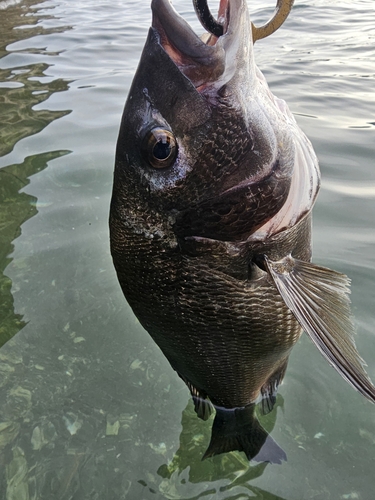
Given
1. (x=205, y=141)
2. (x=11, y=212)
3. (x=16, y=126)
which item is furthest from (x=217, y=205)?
(x=16, y=126)

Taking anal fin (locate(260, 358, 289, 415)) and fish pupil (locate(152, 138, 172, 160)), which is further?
anal fin (locate(260, 358, 289, 415))

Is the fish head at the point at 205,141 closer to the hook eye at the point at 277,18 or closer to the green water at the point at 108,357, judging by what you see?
the hook eye at the point at 277,18

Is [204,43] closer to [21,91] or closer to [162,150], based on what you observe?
[162,150]

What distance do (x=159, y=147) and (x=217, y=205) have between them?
0.92 ft

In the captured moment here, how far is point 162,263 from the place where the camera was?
180 centimetres

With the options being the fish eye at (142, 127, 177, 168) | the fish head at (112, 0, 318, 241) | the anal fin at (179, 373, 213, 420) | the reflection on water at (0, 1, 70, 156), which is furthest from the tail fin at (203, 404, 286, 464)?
the reflection on water at (0, 1, 70, 156)

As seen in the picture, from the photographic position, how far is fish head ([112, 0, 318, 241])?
1.62 metres

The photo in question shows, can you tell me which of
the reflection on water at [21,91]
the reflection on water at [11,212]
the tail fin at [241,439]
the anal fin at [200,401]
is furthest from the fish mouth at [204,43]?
the reflection on water at [21,91]

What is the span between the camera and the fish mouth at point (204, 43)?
5.07 ft

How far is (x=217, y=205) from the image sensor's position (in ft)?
5.61

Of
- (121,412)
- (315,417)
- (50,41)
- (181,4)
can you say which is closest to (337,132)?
(315,417)

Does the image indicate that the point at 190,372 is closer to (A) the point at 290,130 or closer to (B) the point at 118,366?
(B) the point at 118,366

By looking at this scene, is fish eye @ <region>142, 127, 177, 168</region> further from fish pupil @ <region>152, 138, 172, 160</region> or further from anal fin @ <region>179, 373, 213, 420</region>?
anal fin @ <region>179, 373, 213, 420</region>

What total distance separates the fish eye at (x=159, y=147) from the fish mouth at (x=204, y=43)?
0.64ft
